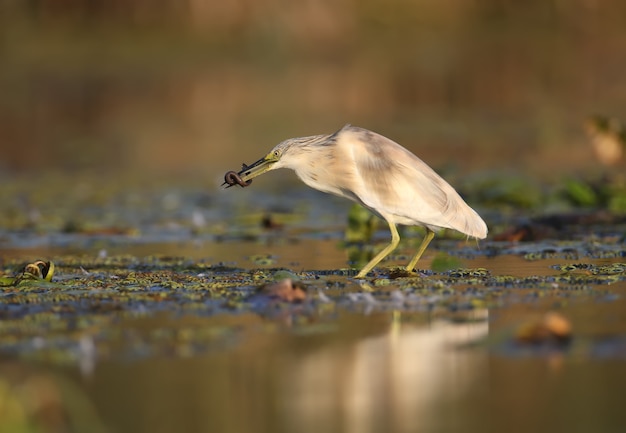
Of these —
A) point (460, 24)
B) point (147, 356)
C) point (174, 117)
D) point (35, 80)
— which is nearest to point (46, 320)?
point (147, 356)

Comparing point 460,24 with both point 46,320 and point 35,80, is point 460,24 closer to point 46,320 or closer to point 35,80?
point 35,80

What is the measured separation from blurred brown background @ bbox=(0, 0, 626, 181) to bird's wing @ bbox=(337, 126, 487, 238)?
7575mm

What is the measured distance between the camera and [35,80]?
2428 centimetres

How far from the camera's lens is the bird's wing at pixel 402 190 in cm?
684

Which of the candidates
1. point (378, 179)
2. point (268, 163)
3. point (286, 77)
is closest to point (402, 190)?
point (378, 179)

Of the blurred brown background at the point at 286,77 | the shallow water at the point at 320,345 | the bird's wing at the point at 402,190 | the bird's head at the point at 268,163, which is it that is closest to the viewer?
the shallow water at the point at 320,345

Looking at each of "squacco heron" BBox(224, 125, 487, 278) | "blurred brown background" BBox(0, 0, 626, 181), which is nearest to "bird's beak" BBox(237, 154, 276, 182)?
"squacco heron" BBox(224, 125, 487, 278)

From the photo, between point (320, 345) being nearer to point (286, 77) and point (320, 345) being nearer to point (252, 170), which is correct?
point (252, 170)

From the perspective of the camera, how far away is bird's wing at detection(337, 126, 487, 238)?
22.4ft

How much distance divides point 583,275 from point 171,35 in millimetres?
19032

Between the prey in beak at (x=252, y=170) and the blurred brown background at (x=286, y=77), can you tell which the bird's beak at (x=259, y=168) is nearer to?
the prey in beak at (x=252, y=170)

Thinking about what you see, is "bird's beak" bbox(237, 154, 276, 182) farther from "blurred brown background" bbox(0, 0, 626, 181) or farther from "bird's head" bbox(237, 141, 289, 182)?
"blurred brown background" bbox(0, 0, 626, 181)

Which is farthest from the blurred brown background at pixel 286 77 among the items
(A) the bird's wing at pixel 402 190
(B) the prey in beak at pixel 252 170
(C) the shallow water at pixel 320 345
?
(A) the bird's wing at pixel 402 190

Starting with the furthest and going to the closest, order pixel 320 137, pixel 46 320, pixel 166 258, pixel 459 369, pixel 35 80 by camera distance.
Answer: pixel 35 80 < pixel 166 258 < pixel 320 137 < pixel 46 320 < pixel 459 369
